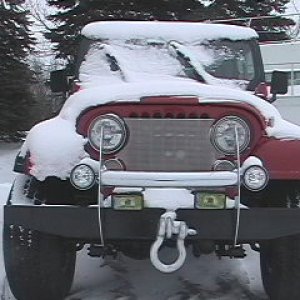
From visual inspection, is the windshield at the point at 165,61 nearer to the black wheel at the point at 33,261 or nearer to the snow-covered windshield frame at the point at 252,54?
the snow-covered windshield frame at the point at 252,54

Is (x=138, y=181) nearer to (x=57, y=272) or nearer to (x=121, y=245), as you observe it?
(x=121, y=245)

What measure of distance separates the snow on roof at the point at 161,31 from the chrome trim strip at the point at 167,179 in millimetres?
2147

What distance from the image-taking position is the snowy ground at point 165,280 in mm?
4805

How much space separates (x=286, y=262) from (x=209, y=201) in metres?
0.76

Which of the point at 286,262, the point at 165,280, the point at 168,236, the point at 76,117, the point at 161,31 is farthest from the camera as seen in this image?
the point at 161,31

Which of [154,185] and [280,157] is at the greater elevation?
[280,157]

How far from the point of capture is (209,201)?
4.08m

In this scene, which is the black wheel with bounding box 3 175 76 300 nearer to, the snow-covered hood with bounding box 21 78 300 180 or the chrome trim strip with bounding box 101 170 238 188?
the snow-covered hood with bounding box 21 78 300 180

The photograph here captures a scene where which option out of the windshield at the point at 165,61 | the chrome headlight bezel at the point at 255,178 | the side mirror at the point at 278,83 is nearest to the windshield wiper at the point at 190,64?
the windshield at the point at 165,61

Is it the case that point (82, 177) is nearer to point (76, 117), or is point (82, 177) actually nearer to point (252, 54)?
point (76, 117)

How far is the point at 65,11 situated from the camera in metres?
19.1

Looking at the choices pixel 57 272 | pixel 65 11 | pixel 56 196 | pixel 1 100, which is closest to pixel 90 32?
A: pixel 56 196

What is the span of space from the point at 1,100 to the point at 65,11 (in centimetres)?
438

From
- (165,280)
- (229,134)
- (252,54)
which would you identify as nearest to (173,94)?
(229,134)
